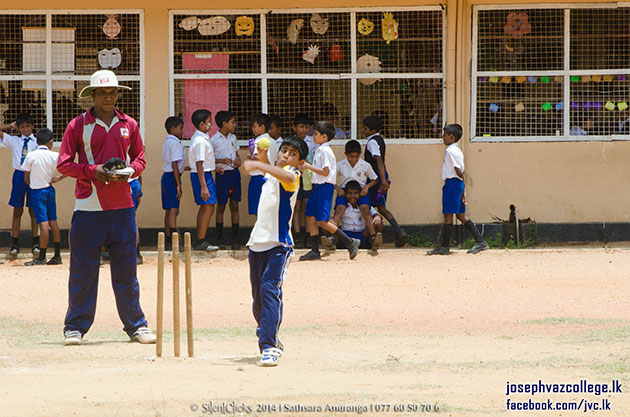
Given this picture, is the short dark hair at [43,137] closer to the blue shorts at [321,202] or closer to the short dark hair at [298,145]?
the blue shorts at [321,202]

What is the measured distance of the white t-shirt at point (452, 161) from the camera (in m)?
13.1

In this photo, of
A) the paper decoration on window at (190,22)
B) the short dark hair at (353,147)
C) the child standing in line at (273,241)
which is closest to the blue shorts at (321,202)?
the short dark hair at (353,147)

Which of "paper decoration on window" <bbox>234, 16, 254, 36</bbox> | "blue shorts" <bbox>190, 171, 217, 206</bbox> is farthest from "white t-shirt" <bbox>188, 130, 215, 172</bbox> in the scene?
"paper decoration on window" <bbox>234, 16, 254, 36</bbox>

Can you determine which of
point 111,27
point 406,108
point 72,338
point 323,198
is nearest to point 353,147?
Answer: point 323,198

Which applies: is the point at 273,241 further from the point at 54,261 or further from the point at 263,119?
the point at 54,261

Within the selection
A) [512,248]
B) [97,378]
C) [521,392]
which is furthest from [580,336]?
[512,248]

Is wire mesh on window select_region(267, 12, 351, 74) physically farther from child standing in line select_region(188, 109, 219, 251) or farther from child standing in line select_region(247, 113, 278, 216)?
child standing in line select_region(188, 109, 219, 251)

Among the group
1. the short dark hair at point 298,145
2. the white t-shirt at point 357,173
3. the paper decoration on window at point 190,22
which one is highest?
the paper decoration on window at point 190,22

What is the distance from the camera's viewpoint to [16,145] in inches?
538

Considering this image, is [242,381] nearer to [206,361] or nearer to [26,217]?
[206,361]

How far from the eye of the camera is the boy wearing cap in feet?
26.0

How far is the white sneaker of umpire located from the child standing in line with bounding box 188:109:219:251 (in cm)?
632

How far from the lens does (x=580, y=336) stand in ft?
27.4

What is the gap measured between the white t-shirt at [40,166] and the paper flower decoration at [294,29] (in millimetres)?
3563
